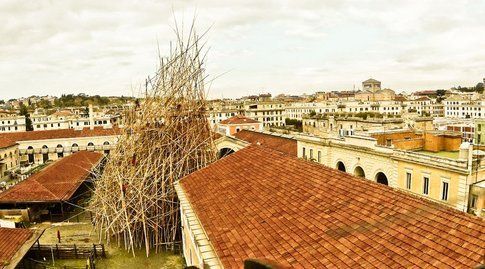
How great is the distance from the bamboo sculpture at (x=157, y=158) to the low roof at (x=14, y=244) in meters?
3.24

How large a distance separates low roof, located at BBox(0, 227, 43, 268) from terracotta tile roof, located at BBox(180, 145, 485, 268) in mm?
7774

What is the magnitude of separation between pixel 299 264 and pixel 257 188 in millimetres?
4434

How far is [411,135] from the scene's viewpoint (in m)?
30.0

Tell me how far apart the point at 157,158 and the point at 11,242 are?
271 inches

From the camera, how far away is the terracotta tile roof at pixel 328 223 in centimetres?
578

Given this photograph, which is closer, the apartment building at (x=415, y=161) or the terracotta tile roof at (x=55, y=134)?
the apartment building at (x=415, y=161)

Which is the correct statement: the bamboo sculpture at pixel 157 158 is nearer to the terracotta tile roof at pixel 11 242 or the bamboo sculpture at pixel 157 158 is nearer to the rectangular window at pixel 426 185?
the terracotta tile roof at pixel 11 242

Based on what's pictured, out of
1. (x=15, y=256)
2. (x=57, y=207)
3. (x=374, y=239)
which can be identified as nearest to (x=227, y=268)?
(x=374, y=239)

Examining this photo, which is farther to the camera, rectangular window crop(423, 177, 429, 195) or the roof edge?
rectangular window crop(423, 177, 429, 195)

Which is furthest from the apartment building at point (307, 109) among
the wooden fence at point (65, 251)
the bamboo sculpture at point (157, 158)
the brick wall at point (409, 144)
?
the wooden fence at point (65, 251)

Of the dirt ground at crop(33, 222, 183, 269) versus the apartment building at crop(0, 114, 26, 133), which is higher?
the apartment building at crop(0, 114, 26, 133)

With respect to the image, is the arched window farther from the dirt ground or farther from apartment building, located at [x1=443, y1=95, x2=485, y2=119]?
apartment building, located at [x1=443, y1=95, x2=485, y2=119]

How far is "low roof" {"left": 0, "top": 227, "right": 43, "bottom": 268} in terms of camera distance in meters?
13.9

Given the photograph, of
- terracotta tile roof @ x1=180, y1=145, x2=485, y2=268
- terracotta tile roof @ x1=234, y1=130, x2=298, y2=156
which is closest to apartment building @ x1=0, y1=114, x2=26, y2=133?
terracotta tile roof @ x1=234, y1=130, x2=298, y2=156
